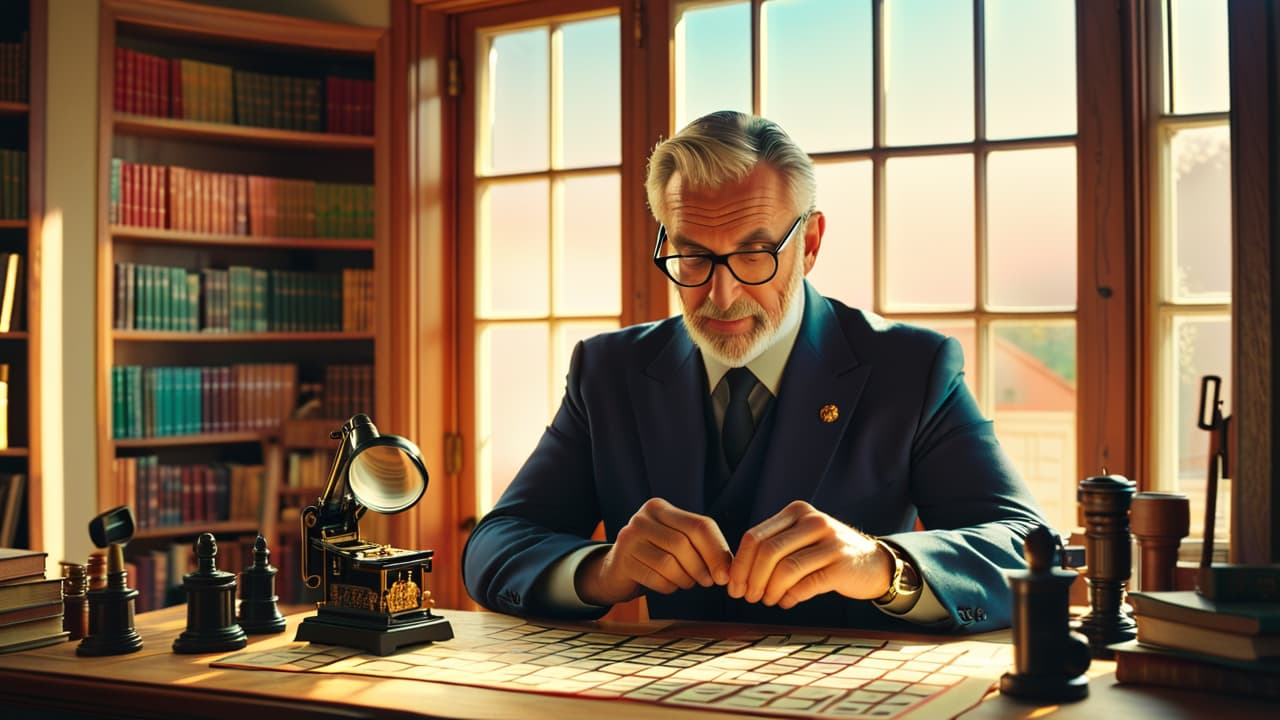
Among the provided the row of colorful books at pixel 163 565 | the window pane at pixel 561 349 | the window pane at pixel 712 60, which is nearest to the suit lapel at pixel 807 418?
the window pane at pixel 712 60

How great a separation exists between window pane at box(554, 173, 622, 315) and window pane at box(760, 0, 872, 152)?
0.62 meters

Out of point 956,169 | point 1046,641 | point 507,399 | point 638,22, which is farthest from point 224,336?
point 1046,641

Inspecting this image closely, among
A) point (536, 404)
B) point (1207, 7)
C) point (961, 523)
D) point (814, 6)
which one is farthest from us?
point (536, 404)

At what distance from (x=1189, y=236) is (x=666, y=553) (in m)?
2.09

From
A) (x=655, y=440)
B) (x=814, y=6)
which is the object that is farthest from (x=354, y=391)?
(x=655, y=440)

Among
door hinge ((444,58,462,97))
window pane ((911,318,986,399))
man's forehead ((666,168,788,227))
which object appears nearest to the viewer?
man's forehead ((666,168,788,227))

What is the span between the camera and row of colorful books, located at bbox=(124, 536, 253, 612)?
4102 millimetres

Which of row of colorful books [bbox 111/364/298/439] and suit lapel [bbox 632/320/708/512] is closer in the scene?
suit lapel [bbox 632/320/708/512]

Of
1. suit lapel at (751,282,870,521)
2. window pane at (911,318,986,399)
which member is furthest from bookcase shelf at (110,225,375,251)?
suit lapel at (751,282,870,521)

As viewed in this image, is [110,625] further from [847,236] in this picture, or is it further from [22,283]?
[22,283]

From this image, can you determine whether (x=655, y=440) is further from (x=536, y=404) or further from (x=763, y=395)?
(x=536, y=404)

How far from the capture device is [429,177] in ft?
13.5

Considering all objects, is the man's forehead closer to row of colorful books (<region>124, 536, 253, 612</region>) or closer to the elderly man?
the elderly man

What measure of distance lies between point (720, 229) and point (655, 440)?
389 millimetres
